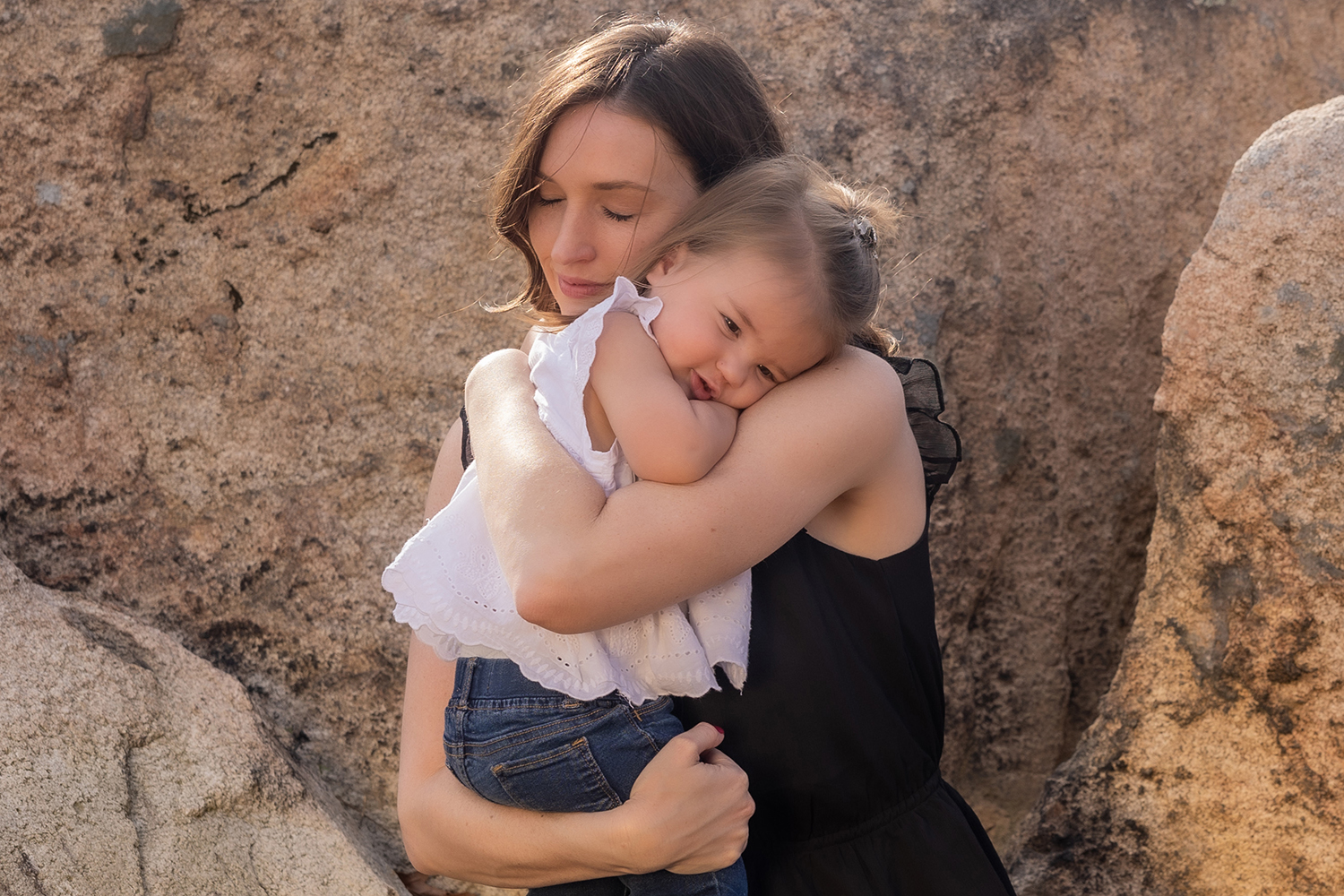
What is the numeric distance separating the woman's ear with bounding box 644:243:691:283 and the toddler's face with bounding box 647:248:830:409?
0.05m

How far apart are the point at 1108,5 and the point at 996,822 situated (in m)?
1.83

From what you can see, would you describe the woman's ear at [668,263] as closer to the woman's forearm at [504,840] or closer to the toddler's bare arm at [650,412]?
the toddler's bare arm at [650,412]

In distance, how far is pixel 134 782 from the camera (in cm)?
185

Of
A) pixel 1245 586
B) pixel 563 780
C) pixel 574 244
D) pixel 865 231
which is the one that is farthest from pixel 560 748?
pixel 1245 586

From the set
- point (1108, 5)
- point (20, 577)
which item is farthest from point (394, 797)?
point (1108, 5)

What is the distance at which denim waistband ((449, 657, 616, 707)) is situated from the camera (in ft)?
4.82

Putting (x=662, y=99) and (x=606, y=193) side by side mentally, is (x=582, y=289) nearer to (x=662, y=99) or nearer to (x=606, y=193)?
(x=606, y=193)

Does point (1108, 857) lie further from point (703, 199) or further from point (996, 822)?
point (703, 199)

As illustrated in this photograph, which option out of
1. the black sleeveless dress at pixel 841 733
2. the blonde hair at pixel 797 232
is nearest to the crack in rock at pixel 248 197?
the blonde hair at pixel 797 232

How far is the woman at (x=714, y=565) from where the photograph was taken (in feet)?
4.42

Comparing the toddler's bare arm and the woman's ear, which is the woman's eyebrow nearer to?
the woman's ear

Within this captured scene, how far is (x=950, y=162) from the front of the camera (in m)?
2.45

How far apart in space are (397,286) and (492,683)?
1158 millimetres

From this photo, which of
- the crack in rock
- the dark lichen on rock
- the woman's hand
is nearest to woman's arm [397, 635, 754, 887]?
the woman's hand
